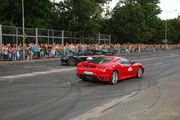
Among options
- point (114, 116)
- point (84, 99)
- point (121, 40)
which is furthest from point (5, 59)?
point (121, 40)

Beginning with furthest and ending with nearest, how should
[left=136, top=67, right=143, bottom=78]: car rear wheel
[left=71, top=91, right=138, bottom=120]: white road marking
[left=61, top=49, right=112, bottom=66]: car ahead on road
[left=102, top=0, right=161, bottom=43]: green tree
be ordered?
[left=102, top=0, right=161, bottom=43]: green tree, [left=61, top=49, right=112, bottom=66]: car ahead on road, [left=136, top=67, right=143, bottom=78]: car rear wheel, [left=71, top=91, right=138, bottom=120]: white road marking

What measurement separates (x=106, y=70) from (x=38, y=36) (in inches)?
817

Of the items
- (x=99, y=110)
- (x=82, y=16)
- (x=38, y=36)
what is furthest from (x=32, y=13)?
(x=99, y=110)

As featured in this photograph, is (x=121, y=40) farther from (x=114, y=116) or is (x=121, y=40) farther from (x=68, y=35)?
(x=114, y=116)

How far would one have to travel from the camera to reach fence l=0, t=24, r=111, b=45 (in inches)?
963

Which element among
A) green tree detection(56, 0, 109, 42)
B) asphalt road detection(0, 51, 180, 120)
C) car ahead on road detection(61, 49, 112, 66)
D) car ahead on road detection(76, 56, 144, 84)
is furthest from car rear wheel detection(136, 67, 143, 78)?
green tree detection(56, 0, 109, 42)

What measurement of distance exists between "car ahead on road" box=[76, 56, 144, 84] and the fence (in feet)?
55.9

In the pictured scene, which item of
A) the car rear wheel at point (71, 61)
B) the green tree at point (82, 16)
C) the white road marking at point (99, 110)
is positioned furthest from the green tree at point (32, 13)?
the white road marking at point (99, 110)

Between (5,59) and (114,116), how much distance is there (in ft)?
61.5

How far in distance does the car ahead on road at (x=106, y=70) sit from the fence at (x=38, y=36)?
17.1 m

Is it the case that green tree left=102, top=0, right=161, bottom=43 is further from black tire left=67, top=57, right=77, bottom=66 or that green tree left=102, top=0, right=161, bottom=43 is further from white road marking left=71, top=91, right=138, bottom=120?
white road marking left=71, top=91, right=138, bottom=120

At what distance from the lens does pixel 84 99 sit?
6.84 metres

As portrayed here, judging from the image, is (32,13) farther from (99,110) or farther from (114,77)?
(99,110)

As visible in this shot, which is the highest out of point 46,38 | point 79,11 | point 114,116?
point 79,11
